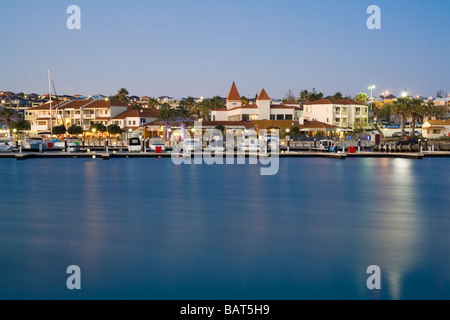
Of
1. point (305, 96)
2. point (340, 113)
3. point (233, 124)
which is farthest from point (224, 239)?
point (305, 96)

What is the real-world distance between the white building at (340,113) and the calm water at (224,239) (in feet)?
200

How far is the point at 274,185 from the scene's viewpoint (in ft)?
113

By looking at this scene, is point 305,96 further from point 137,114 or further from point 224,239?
point 224,239

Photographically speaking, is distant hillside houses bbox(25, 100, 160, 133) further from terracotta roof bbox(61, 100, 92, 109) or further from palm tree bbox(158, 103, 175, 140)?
palm tree bbox(158, 103, 175, 140)

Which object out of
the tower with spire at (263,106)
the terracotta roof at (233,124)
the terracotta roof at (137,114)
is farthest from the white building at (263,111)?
the terracotta roof at (137,114)

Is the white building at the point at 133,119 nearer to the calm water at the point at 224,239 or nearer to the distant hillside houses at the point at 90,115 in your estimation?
the distant hillside houses at the point at 90,115

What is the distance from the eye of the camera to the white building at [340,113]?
95.2 metres

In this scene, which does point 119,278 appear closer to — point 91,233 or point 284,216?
point 91,233

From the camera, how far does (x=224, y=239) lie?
56.9 ft

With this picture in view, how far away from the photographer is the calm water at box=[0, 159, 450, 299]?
1231cm

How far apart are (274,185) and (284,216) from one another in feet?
40.1

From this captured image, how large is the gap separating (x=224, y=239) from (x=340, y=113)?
82.2 metres

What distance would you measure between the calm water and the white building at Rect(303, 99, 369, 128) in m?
60.8

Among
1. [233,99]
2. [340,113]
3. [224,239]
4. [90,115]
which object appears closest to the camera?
[224,239]
